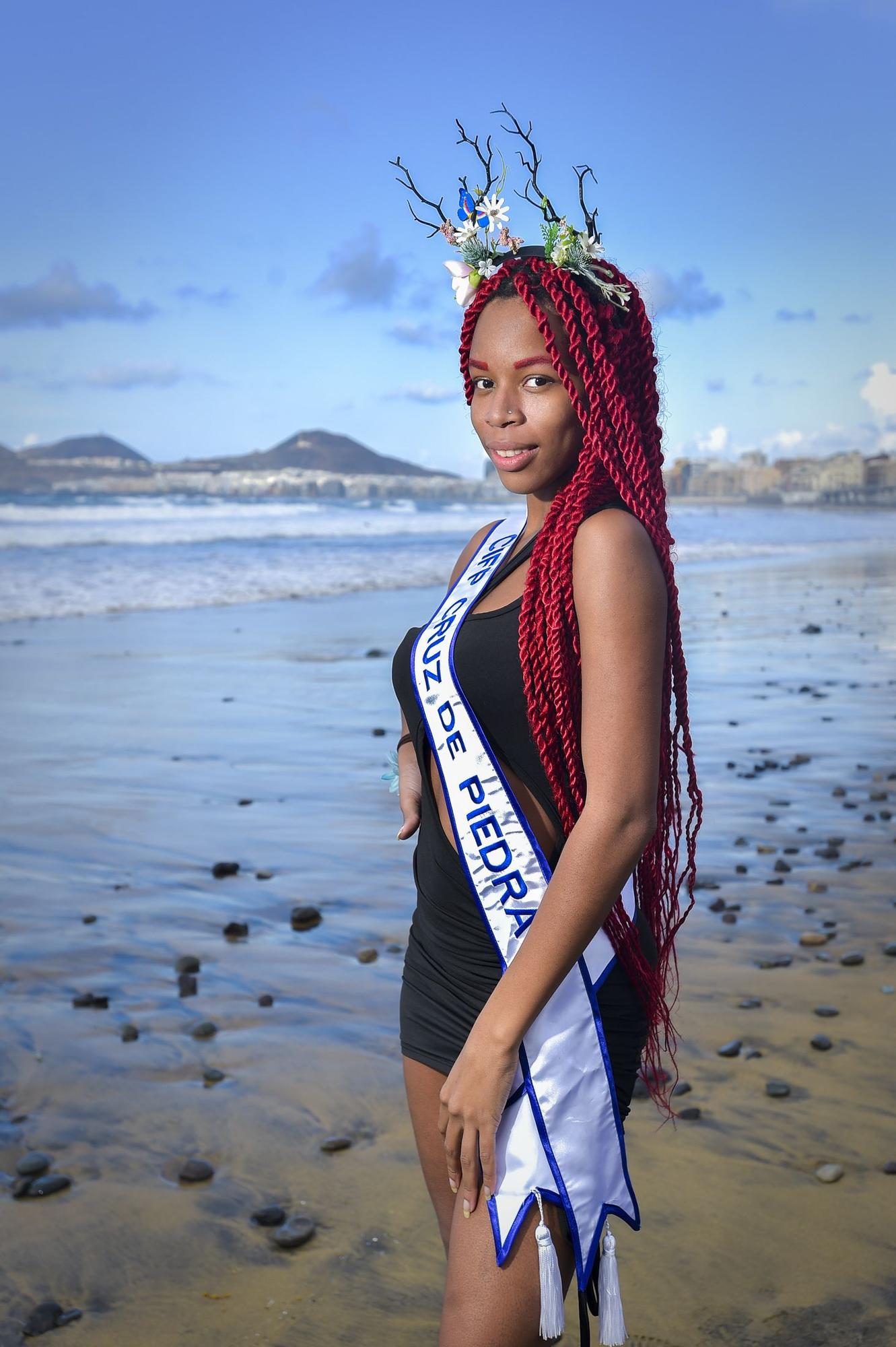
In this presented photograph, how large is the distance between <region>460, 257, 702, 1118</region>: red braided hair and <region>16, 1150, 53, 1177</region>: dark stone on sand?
2.08 m

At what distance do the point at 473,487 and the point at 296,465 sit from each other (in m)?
7.91

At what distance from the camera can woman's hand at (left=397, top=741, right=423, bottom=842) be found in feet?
7.79

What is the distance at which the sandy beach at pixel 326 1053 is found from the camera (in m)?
3.01

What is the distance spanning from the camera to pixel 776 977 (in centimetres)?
473

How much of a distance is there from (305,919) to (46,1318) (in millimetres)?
2488

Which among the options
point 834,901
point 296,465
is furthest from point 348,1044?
point 296,465

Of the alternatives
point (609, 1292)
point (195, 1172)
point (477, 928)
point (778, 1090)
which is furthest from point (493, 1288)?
point (778, 1090)

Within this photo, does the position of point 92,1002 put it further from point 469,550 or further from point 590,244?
point 590,244

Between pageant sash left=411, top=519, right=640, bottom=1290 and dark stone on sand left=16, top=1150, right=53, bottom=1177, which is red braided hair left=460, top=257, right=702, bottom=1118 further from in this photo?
dark stone on sand left=16, top=1150, right=53, bottom=1177

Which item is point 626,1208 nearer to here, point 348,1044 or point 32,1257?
point 32,1257

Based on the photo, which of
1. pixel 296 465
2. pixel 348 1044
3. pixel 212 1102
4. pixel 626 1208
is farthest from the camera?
pixel 296 465

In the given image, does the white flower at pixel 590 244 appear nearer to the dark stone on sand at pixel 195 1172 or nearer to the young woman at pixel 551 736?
the young woman at pixel 551 736

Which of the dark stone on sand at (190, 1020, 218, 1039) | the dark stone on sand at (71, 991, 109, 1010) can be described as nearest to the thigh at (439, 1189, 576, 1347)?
the dark stone on sand at (190, 1020, 218, 1039)

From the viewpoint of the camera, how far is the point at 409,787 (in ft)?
7.86
